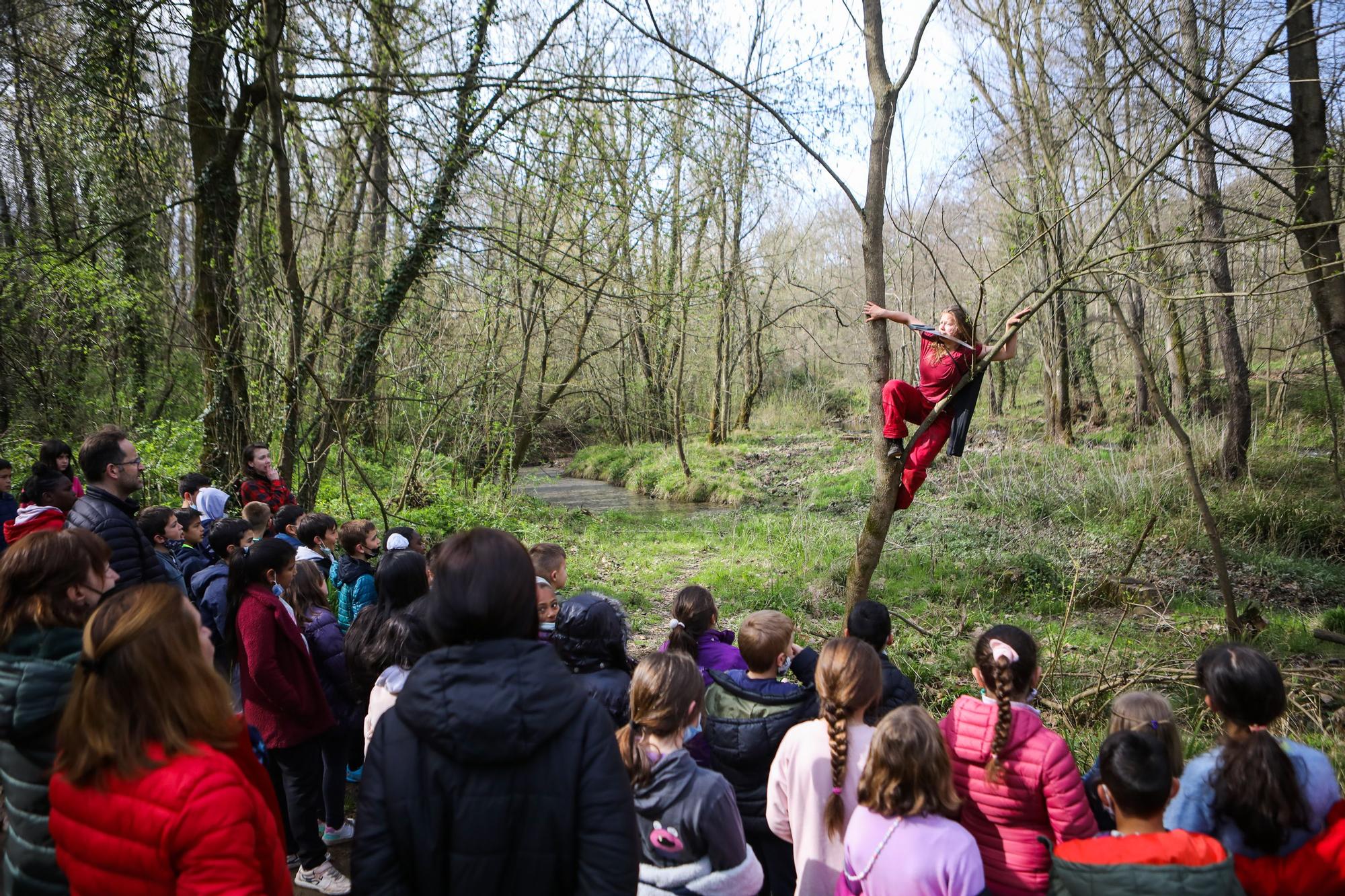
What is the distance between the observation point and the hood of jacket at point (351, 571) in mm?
4379

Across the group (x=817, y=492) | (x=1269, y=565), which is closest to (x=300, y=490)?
(x=817, y=492)

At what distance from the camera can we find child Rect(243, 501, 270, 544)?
16.7 ft

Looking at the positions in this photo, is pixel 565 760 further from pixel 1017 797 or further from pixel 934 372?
pixel 934 372

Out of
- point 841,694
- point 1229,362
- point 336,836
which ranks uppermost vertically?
point 1229,362

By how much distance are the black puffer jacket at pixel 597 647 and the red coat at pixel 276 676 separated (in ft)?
4.00

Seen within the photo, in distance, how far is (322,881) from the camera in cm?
326

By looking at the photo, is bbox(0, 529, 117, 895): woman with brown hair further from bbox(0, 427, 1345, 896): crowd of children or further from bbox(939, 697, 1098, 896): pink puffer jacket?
bbox(939, 697, 1098, 896): pink puffer jacket

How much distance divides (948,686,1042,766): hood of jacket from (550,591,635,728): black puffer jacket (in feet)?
3.52

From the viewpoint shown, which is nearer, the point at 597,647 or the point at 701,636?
the point at 597,647

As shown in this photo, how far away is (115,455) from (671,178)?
12539mm

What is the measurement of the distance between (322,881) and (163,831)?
2156 millimetres

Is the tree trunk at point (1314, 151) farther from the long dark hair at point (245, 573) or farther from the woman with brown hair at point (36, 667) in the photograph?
the woman with brown hair at point (36, 667)

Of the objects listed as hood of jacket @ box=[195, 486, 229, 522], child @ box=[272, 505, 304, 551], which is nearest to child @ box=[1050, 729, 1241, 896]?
child @ box=[272, 505, 304, 551]

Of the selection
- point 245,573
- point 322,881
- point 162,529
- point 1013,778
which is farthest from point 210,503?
point 1013,778
